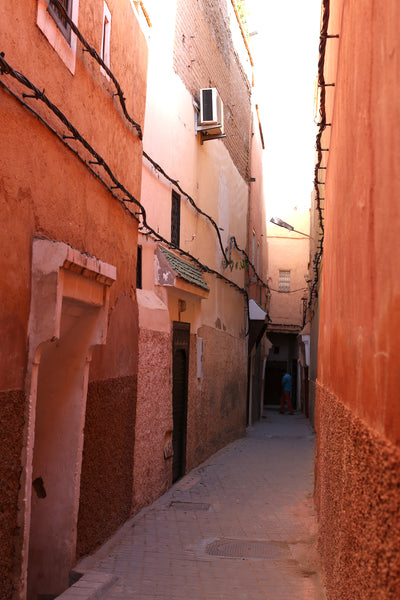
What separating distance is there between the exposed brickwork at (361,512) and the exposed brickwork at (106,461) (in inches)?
86.8

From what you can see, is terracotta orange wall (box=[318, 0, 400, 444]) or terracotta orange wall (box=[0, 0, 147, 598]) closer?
terracotta orange wall (box=[318, 0, 400, 444])

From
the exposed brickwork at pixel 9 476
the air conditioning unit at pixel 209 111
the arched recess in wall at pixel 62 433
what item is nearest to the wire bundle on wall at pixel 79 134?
the arched recess in wall at pixel 62 433

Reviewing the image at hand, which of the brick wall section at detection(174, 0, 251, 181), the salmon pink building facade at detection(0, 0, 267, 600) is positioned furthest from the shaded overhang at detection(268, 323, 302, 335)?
the salmon pink building facade at detection(0, 0, 267, 600)

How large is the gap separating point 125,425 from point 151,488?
1.62m

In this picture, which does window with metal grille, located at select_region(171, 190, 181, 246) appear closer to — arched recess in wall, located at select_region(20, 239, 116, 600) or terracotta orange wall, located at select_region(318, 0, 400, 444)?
arched recess in wall, located at select_region(20, 239, 116, 600)

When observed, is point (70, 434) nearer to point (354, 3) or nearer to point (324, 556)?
point (324, 556)

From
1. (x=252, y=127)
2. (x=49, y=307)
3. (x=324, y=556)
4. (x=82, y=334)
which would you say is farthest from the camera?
(x=252, y=127)

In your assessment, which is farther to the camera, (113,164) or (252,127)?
(252,127)

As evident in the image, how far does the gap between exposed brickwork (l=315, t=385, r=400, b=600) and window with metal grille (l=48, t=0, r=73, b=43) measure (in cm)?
347

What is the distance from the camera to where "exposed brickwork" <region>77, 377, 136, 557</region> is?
591cm

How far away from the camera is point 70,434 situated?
5527 millimetres

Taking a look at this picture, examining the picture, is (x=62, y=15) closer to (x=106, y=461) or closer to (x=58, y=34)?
(x=58, y=34)

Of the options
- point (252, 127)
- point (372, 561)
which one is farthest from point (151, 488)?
point (252, 127)

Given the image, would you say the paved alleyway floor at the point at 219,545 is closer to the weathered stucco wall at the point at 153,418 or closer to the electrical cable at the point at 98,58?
the weathered stucco wall at the point at 153,418
